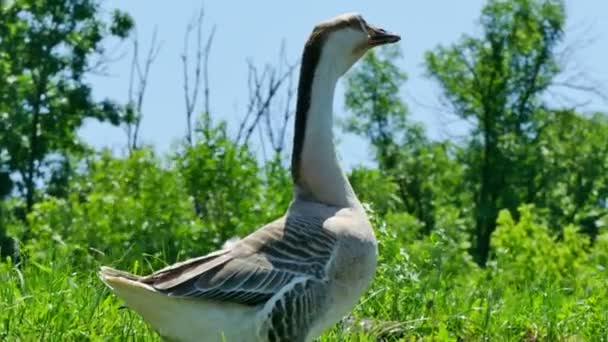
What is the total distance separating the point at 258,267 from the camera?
5398mm

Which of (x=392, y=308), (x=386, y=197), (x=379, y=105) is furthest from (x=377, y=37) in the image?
(x=379, y=105)

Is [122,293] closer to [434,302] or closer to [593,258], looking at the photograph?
[434,302]

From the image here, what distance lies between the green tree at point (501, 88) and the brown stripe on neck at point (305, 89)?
120 ft

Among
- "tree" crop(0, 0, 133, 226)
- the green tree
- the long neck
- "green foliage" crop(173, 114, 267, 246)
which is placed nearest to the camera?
the long neck

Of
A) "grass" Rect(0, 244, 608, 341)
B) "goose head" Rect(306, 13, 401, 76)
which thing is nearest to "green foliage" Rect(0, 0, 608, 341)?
"grass" Rect(0, 244, 608, 341)

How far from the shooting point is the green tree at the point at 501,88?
43.1m

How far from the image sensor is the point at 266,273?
5.36 meters

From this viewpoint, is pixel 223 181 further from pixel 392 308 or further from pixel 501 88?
pixel 501 88

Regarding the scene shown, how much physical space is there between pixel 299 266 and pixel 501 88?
39764 millimetres

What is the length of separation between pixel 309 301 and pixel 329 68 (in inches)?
48.1

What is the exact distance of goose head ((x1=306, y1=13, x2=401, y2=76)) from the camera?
5988 millimetres

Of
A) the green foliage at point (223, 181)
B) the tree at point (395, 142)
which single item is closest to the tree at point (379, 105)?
the tree at point (395, 142)

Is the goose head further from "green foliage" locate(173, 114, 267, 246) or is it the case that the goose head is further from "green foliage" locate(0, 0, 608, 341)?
"green foliage" locate(173, 114, 267, 246)

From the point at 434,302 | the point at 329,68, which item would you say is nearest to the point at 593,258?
the point at 434,302
